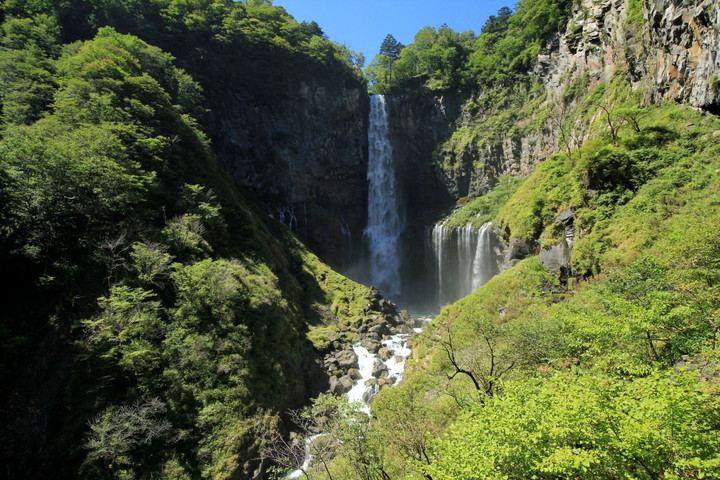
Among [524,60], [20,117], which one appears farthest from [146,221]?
[524,60]

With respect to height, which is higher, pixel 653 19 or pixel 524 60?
pixel 524 60

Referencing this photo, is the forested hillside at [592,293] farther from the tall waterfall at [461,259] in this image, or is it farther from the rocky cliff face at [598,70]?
the tall waterfall at [461,259]

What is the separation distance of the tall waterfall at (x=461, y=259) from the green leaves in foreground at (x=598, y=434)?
26.0 m

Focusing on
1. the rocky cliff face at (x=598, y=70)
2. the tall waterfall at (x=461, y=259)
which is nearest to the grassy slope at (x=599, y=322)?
the rocky cliff face at (x=598, y=70)

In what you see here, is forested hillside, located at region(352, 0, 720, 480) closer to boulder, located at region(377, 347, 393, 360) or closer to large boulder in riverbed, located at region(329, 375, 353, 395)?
boulder, located at region(377, 347, 393, 360)

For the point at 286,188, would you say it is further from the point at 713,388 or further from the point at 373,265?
the point at 713,388

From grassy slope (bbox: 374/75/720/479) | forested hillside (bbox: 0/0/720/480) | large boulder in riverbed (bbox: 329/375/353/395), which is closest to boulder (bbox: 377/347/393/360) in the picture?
forested hillside (bbox: 0/0/720/480)

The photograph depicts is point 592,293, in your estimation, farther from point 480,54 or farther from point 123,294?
point 480,54

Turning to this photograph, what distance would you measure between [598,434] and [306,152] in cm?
4532

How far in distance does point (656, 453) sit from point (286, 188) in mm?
43822

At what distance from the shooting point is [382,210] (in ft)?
158

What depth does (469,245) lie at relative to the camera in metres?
34.6

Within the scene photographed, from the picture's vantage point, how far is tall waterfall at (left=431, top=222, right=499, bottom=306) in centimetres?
3134

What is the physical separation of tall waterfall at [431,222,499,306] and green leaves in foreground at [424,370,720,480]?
26.0 m
